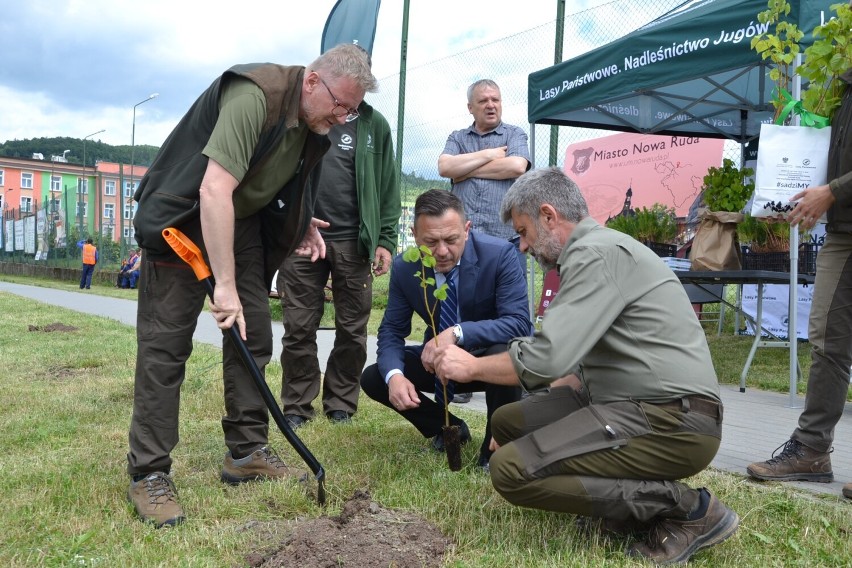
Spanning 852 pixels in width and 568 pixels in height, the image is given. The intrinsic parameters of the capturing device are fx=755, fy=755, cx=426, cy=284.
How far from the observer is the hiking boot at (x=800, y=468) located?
332cm

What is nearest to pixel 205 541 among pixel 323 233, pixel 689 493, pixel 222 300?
pixel 222 300

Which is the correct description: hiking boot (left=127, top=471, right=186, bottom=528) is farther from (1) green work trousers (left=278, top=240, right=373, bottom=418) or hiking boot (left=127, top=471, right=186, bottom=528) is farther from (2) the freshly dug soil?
(1) green work trousers (left=278, top=240, right=373, bottom=418)

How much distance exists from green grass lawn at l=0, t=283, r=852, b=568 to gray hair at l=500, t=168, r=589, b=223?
1112 millimetres

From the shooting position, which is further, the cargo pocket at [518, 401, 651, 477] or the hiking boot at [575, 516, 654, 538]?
the hiking boot at [575, 516, 654, 538]

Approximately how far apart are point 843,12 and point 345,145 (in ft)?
8.59

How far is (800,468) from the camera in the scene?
3.33m

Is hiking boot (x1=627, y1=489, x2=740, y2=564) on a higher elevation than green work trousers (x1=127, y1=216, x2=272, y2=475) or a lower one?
lower

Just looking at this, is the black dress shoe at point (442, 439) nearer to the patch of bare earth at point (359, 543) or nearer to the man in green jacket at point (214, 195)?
the man in green jacket at point (214, 195)

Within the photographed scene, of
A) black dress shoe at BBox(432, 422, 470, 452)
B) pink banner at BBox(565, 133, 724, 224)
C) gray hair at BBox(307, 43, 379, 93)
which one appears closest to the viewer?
gray hair at BBox(307, 43, 379, 93)

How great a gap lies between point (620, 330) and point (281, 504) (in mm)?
1483

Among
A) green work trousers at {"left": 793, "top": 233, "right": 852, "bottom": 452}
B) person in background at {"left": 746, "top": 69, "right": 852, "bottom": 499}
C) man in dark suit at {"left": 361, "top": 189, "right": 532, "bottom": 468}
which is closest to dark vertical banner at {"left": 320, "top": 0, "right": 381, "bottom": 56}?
man in dark suit at {"left": 361, "top": 189, "right": 532, "bottom": 468}

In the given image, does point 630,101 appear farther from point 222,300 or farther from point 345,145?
point 222,300

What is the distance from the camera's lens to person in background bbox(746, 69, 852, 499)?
3254 mm

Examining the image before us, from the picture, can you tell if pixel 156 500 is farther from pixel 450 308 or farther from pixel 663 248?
pixel 663 248
